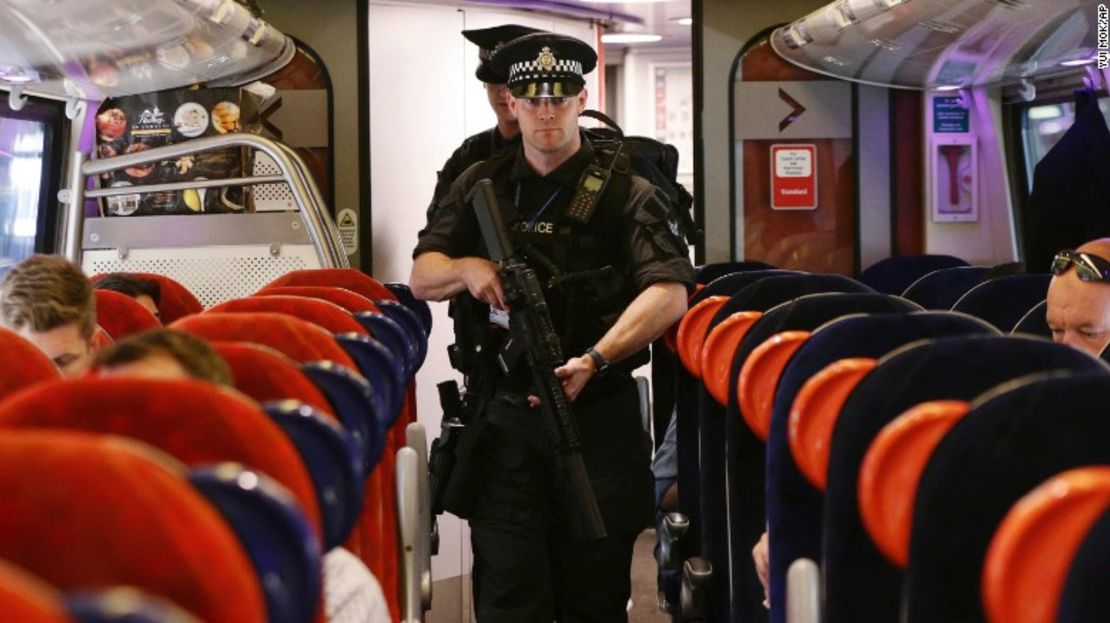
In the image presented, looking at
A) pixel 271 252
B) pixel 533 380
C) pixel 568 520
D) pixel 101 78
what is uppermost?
pixel 101 78

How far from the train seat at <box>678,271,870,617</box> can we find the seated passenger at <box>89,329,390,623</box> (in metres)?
1.04

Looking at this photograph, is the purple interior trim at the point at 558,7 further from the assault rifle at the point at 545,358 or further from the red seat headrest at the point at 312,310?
the red seat headrest at the point at 312,310

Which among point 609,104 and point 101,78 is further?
point 609,104

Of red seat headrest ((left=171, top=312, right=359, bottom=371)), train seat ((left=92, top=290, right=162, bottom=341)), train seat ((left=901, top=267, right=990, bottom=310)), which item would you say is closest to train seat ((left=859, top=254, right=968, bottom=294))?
train seat ((left=901, top=267, right=990, bottom=310))

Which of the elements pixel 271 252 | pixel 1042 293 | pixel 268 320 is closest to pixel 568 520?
pixel 1042 293

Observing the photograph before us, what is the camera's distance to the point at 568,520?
3.82m

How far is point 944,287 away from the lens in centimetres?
518

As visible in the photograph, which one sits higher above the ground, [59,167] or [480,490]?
[59,167]

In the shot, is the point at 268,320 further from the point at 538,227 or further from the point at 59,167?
the point at 59,167

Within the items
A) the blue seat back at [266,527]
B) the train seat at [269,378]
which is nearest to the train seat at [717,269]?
the train seat at [269,378]

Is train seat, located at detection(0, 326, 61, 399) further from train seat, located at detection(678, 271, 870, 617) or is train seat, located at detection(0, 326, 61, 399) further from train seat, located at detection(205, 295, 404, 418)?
train seat, located at detection(678, 271, 870, 617)

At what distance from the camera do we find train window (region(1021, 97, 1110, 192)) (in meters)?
6.86

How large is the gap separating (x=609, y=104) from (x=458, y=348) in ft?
30.6

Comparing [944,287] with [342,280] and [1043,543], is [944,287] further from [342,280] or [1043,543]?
[1043,543]
